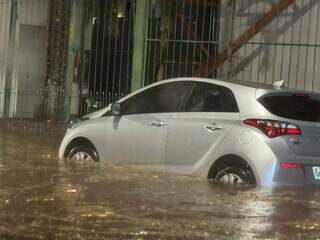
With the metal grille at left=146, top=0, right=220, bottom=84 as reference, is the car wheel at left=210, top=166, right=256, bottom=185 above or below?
below

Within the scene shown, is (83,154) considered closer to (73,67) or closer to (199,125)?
(199,125)

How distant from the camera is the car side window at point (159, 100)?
9070mm

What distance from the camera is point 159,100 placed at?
30.6ft

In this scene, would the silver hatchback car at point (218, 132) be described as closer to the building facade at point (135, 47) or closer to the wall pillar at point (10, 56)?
the building facade at point (135, 47)

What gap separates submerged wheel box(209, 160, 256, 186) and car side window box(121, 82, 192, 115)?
1065 mm

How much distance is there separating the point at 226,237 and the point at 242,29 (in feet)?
35.5

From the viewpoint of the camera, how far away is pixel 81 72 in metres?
17.1

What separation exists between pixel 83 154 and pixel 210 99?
7.49 ft

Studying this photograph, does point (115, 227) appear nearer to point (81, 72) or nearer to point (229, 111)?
point (229, 111)

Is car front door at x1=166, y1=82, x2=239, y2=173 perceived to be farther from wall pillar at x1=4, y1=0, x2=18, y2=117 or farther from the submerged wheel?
wall pillar at x1=4, y1=0, x2=18, y2=117

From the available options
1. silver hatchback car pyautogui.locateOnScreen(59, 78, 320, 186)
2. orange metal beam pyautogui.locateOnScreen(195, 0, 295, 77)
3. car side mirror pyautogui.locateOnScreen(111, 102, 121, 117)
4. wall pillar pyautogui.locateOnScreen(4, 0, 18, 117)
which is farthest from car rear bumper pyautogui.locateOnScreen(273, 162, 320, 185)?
wall pillar pyautogui.locateOnScreen(4, 0, 18, 117)

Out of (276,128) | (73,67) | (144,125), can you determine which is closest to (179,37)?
(73,67)

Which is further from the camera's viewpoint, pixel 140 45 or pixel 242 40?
pixel 140 45

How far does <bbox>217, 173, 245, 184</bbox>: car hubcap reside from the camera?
8097 mm
